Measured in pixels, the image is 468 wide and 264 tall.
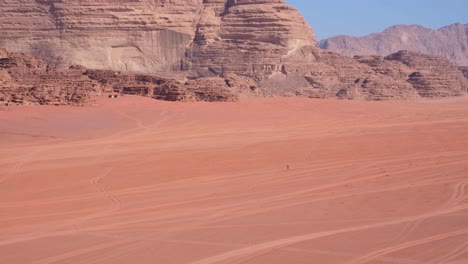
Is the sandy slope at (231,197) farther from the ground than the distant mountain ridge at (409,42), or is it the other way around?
the distant mountain ridge at (409,42)

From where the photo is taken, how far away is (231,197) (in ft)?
30.0

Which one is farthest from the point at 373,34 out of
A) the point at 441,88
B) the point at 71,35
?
the point at 71,35

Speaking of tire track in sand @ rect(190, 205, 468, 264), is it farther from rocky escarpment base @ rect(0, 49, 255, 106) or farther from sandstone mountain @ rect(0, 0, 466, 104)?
sandstone mountain @ rect(0, 0, 466, 104)

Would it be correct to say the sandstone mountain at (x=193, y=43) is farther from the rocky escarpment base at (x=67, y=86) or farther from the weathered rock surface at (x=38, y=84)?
the weathered rock surface at (x=38, y=84)

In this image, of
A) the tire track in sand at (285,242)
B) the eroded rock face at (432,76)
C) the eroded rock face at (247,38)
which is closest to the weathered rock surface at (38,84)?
the tire track in sand at (285,242)

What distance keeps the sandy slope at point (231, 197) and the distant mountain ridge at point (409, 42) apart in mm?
141397

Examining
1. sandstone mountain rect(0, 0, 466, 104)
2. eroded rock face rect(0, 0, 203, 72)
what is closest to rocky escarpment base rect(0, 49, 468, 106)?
sandstone mountain rect(0, 0, 466, 104)

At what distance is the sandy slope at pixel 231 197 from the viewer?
641 centimetres

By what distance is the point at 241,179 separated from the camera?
1083 cm

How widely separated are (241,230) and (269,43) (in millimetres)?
52889

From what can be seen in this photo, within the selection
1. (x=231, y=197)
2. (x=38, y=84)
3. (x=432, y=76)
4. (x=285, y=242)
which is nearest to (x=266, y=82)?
(x=432, y=76)

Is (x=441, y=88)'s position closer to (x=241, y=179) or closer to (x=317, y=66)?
(x=317, y=66)

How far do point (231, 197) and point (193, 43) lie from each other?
52361 millimetres

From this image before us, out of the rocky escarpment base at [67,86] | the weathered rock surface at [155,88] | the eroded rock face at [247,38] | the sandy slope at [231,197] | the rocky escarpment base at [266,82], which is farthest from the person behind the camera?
the eroded rock face at [247,38]
